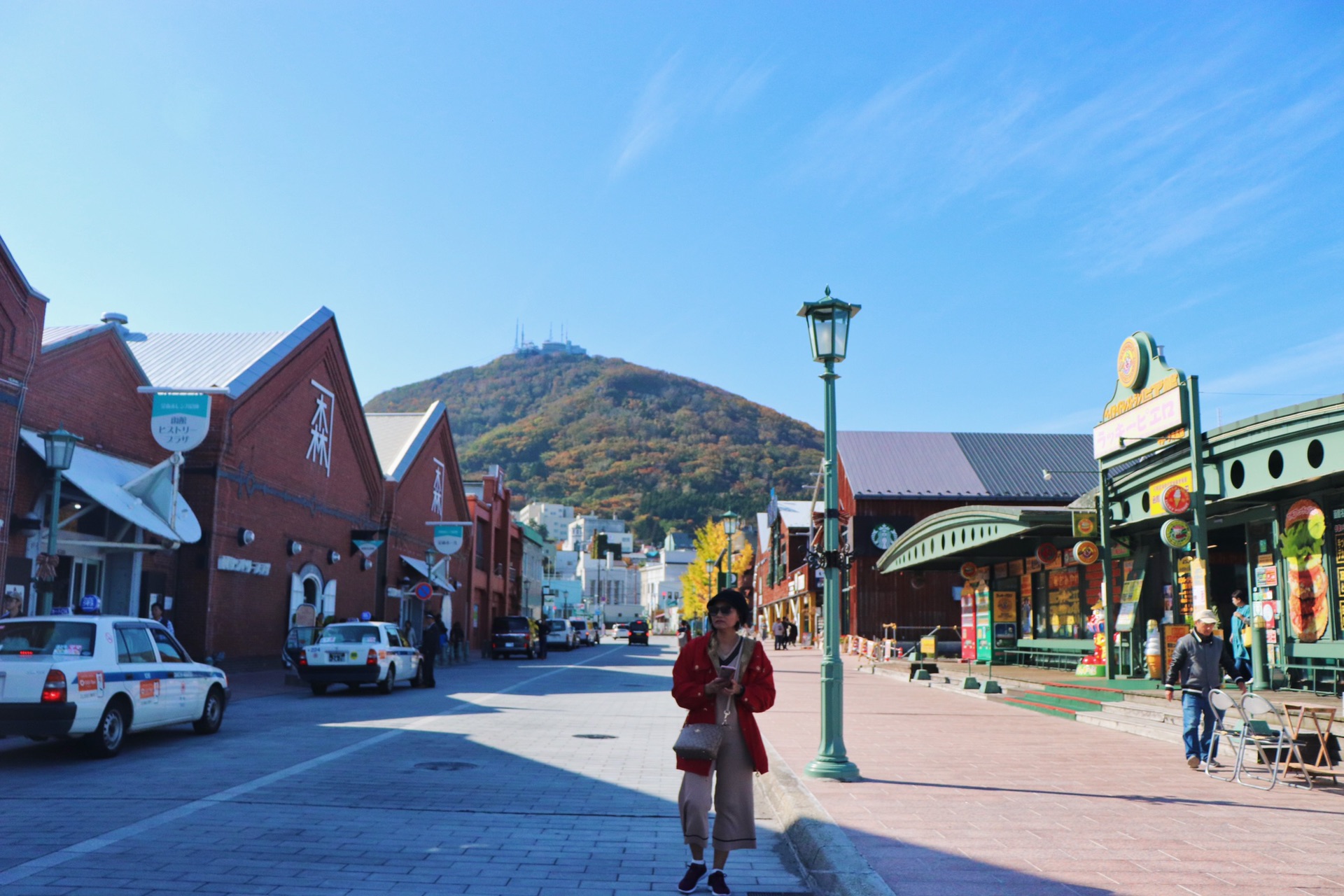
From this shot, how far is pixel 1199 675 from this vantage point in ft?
36.8

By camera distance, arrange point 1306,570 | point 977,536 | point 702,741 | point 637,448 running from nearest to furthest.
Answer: point 702,741, point 1306,570, point 977,536, point 637,448

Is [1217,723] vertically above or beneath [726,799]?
beneath

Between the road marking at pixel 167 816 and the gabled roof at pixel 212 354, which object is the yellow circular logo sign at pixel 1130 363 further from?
the gabled roof at pixel 212 354

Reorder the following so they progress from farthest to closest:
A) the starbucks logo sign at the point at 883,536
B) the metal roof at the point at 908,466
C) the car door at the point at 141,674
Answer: the metal roof at the point at 908,466 → the starbucks logo sign at the point at 883,536 → the car door at the point at 141,674

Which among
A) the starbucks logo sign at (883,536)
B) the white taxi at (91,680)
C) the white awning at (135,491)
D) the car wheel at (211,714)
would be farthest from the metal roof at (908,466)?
the white taxi at (91,680)

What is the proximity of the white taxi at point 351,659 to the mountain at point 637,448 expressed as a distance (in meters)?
113

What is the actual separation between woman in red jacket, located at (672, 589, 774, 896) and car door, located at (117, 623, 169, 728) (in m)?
8.52

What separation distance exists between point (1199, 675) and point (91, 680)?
38.2ft

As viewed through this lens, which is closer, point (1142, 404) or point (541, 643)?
point (1142, 404)

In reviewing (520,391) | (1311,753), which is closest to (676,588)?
(520,391)

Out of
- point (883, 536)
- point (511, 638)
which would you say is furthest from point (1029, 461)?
point (511, 638)

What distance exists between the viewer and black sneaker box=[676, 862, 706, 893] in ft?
20.6

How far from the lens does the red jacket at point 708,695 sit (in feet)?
20.9

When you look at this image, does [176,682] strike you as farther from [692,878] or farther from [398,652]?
[398,652]
